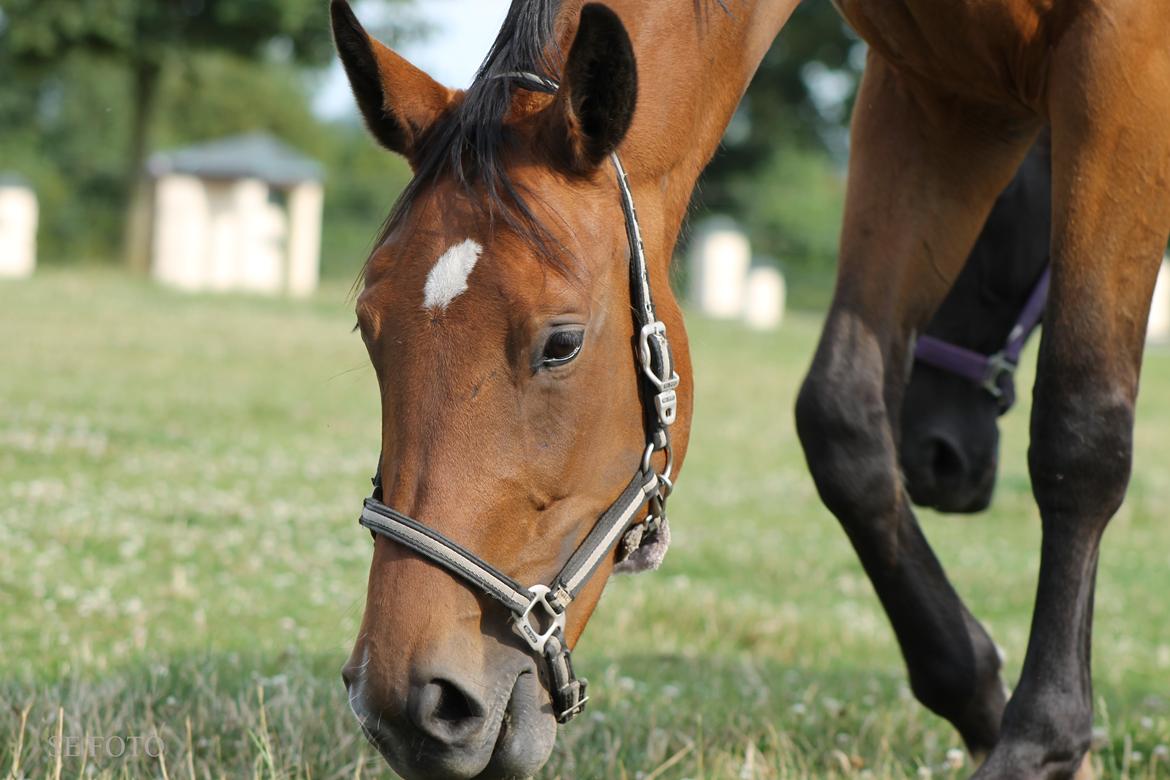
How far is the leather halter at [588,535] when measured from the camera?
2.29 metres

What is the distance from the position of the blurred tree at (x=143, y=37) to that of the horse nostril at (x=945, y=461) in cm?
2726

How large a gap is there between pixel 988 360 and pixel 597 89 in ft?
6.56

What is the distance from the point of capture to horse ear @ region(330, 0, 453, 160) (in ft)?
8.59

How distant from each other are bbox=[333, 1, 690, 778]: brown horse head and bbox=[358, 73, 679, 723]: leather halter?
19 millimetres

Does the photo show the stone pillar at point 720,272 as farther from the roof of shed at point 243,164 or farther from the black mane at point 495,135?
the black mane at point 495,135

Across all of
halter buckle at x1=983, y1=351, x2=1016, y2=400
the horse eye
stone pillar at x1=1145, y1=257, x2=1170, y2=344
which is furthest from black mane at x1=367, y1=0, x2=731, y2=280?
stone pillar at x1=1145, y1=257, x2=1170, y2=344

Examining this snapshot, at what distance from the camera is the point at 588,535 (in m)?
2.49

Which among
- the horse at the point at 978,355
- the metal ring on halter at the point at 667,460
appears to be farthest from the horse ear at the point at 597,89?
the horse at the point at 978,355

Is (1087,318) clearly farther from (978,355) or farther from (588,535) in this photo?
(588,535)

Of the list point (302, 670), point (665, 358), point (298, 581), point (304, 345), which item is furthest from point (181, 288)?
point (665, 358)

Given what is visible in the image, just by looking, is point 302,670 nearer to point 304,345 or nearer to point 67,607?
point 67,607

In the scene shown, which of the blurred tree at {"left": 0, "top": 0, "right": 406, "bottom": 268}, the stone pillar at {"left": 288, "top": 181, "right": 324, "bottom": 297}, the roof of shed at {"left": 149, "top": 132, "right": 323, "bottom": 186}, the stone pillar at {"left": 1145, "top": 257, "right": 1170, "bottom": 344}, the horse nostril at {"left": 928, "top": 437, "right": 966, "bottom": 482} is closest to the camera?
the horse nostril at {"left": 928, "top": 437, "right": 966, "bottom": 482}

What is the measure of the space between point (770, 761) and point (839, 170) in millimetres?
47065

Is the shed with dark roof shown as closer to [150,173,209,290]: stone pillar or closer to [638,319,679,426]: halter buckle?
[150,173,209,290]: stone pillar
